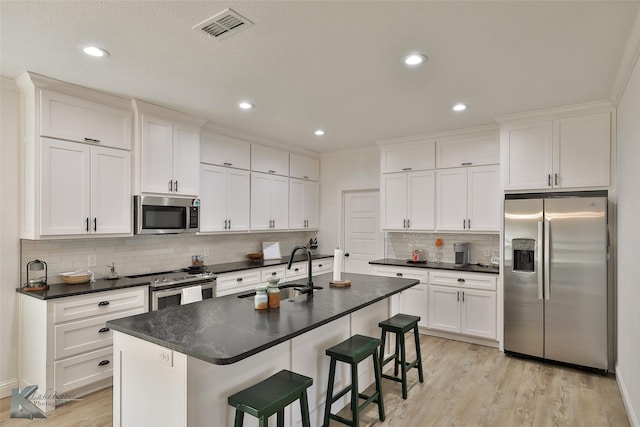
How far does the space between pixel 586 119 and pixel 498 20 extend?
236 cm

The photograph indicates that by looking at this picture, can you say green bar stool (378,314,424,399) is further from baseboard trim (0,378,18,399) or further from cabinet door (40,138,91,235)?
baseboard trim (0,378,18,399)

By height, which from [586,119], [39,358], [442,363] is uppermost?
[586,119]

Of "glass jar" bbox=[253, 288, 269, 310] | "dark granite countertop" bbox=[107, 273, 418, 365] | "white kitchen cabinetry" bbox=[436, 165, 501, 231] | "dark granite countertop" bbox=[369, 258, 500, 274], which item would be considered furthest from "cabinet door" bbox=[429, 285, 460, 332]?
"glass jar" bbox=[253, 288, 269, 310]

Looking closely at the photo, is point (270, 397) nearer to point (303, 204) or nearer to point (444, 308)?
point (444, 308)

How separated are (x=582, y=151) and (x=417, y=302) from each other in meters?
2.56

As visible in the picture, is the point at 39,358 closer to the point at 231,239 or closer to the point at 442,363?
the point at 231,239

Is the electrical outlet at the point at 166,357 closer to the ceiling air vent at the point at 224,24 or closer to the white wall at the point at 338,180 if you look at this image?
the ceiling air vent at the point at 224,24

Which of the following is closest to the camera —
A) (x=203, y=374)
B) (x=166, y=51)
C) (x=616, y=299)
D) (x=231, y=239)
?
(x=203, y=374)

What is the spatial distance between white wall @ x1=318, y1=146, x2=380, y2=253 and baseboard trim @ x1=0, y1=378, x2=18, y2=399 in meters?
4.32

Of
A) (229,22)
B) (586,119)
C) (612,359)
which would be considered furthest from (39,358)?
(586,119)

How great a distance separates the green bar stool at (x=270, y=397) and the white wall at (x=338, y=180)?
13.7 feet

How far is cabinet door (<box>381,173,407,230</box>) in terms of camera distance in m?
5.27

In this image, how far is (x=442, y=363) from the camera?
12.8 feet

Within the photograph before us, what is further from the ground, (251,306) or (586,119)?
(586,119)
